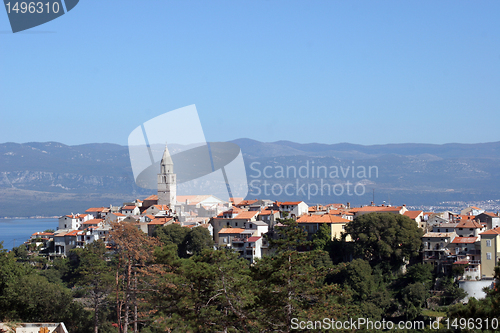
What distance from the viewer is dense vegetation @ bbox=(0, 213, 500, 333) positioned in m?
16.6

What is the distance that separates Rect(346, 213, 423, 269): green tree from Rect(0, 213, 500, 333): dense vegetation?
6cm

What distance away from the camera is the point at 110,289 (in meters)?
27.9

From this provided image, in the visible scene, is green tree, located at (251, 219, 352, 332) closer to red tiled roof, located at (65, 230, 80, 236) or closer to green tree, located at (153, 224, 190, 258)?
green tree, located at (153, 224, 190, 258)

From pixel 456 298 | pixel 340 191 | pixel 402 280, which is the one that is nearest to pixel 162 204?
pixel 402 280

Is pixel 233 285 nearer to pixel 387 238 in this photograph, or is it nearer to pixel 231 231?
pixel 387 238

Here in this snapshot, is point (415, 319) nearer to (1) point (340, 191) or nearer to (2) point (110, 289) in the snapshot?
(2) point (110, 289)

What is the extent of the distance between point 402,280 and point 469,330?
2300cm

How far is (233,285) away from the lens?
17.6 metres

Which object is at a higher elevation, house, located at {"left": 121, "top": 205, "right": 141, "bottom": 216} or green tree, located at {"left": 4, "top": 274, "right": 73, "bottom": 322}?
house, located at {"left": 121, "top": 205, "right": 141, "bottom": 216}

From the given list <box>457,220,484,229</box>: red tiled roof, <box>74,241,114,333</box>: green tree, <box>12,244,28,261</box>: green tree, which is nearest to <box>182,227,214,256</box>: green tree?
<box>74,241,114,333</box>: green tree

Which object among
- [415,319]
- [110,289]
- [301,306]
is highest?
[301,306]

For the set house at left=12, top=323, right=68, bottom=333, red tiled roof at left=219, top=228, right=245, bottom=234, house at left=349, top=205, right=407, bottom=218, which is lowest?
house at left=12, top=323, right=68, bottom=333

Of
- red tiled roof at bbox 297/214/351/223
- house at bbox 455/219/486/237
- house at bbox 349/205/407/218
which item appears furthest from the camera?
house at bbox 349/205/407/218

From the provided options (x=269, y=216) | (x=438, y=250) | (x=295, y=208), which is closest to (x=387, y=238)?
(x=438, y=250)
